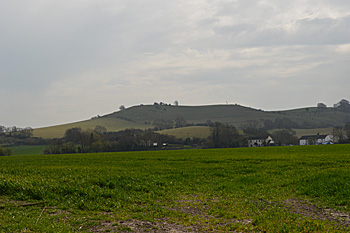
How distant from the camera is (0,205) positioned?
14.9 metres

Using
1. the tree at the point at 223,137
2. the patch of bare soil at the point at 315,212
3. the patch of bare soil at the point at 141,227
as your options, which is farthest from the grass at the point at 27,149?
the patch of bare soil at the point at 141,227

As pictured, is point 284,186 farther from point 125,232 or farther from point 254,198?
point 125,232

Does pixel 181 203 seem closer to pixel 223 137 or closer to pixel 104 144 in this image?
pixel 104 144

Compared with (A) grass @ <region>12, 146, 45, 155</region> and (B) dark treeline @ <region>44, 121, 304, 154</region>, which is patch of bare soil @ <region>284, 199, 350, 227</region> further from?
(A) grass @ <region>12, 146, 45, 155</region>

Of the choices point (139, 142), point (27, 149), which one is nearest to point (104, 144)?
point (139, 142)

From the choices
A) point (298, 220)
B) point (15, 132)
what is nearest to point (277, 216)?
point (298, 220)

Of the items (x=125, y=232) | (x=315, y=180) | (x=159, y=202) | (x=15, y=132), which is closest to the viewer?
(x=125, y=232)

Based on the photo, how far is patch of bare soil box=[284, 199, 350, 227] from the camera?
1367 centimetres

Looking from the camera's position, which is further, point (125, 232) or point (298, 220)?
point (298, 220)

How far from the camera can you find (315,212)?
590 inches

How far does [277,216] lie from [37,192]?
11.4 meters

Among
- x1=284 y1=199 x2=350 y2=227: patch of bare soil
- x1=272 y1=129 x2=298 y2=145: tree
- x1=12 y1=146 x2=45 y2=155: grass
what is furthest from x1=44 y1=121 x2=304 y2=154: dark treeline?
x1=284 y1=199 x2=350 y2=227: patch of bare soil

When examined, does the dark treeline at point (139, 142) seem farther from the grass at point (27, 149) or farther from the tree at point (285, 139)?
the grass at point (27, 149)

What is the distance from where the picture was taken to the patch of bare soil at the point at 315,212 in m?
13.7
